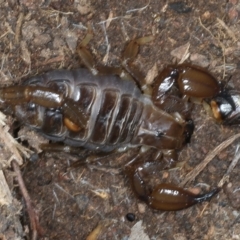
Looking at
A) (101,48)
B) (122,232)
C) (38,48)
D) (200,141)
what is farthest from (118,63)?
(122,232)

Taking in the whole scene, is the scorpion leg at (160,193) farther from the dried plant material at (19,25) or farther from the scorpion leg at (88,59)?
the dried plant material at (19,25)

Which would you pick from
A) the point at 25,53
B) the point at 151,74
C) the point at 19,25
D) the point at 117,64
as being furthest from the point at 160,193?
the point at 19,25

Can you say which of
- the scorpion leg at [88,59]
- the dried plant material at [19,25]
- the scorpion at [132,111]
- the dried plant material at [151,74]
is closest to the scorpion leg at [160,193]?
the scorpion at [132,111]

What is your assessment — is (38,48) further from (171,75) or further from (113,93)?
(171,75)

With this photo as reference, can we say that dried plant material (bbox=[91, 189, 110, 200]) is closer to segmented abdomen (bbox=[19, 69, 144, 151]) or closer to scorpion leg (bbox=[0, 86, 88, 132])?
segmented abdomen (bbox=[19, 69, 144, 151])

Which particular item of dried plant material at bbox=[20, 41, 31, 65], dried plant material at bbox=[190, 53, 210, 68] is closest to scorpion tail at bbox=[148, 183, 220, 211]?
dried plant material at bbox=[190, 53, 210, 68]

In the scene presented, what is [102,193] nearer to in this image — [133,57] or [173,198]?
[173,198]
